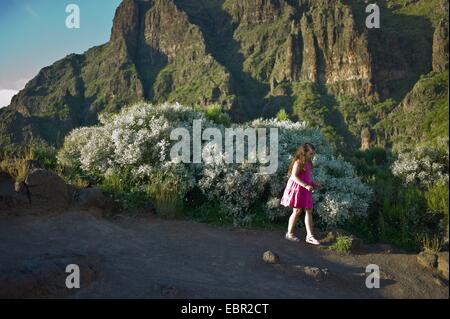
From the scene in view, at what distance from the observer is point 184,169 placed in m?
11.8

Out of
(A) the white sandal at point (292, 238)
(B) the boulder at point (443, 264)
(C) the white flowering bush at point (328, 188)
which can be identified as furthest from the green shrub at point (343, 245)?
(B) the boulder at point (443, 264)

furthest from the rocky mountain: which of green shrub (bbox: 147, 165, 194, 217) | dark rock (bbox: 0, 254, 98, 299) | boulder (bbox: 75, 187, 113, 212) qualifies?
dark rock (bbox: 0, 254, 98, 299)

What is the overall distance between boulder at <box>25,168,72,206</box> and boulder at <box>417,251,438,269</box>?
712cm

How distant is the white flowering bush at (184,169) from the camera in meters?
10.9

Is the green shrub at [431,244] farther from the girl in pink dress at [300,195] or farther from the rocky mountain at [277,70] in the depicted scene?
the rocky mountain at [277,70]

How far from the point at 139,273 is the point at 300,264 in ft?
8.84

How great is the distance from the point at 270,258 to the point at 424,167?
7.87 meters

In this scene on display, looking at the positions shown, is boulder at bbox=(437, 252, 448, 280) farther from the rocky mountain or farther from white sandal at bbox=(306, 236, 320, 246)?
the rocky mountain

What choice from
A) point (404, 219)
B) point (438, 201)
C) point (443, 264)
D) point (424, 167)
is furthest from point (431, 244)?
point (424, 167)

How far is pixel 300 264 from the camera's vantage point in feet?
26.7

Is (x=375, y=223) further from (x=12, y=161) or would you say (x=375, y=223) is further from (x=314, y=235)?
(x=12, y=161)

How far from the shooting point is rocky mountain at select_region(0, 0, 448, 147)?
137 meters

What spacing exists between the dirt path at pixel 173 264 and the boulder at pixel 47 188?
27.8 inches

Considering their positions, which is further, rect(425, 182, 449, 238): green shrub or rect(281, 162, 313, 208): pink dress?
rect(425, 182, 449, 238): green shrub
